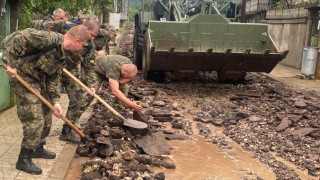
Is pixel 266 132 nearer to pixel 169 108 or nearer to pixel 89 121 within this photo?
pixel 169 108

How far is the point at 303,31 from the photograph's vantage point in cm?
1498

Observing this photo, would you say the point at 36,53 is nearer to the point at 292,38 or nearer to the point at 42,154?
the point at 42,154

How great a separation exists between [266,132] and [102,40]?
3357 millimetres

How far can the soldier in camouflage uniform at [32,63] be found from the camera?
3857mm

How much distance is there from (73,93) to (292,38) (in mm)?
12666

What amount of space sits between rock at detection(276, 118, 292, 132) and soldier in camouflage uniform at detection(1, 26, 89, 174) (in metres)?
3.97

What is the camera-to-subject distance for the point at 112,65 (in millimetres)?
5297

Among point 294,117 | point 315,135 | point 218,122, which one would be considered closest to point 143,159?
point 218,122

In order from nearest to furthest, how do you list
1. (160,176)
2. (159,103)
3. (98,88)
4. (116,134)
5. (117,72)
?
(160,176)
(117,72)
(116,134)
(98,88)
(159,103)

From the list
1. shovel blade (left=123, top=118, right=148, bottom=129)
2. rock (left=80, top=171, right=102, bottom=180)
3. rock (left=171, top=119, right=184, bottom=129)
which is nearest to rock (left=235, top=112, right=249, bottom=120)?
rock (left=171, top=119, right=184, bottom=129)

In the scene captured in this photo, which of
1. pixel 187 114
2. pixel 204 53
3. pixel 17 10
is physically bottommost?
pixel 187 114

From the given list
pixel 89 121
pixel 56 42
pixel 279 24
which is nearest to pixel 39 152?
pixel 56 42

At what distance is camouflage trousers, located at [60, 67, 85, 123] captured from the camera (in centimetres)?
525

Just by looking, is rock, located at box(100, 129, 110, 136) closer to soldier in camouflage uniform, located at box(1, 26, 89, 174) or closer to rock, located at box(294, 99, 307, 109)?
soldier in camouflage uniform, located at box(1, 26, 89, 174)
